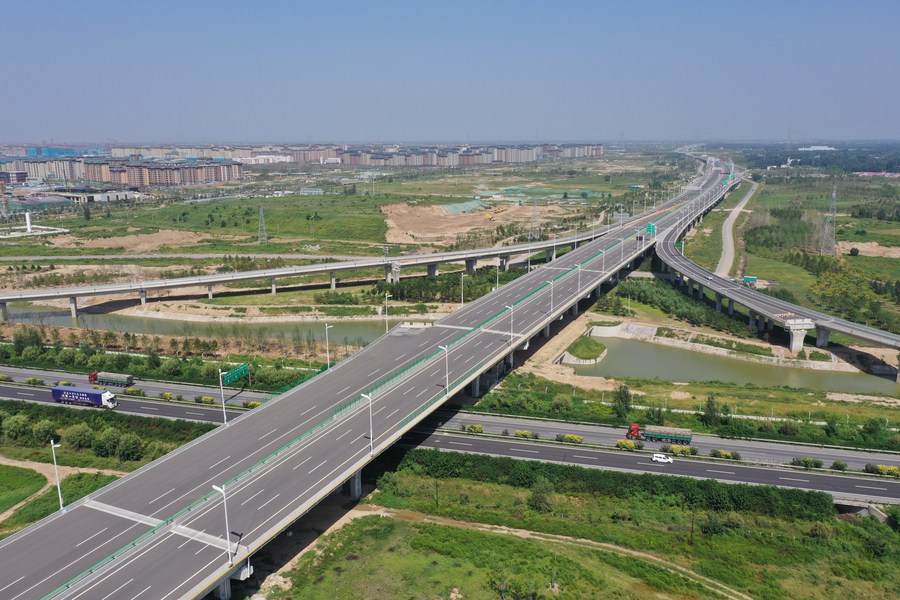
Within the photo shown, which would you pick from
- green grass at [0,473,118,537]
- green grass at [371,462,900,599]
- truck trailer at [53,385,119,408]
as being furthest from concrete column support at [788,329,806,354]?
truck trailer at [53,385,119,408]

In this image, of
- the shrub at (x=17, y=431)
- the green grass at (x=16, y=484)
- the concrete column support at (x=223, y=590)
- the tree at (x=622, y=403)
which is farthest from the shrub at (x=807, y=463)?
the shrub at (x=17, y=431)

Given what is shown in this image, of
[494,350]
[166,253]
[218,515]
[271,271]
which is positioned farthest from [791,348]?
[166,253]

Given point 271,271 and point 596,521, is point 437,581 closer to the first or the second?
point 596,521

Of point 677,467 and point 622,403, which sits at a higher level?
point 622,403

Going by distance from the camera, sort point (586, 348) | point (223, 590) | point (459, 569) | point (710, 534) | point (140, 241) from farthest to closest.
→ point (140, 241)
point (586, 348)
point (710, 534)
point (459, 569)
point (223, 590)

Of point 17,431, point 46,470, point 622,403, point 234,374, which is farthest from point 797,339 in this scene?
point 17,431

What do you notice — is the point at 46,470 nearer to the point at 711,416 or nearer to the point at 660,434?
the point at 660,434

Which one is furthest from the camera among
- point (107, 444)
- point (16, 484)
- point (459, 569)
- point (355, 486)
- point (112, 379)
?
point (112, 379)
